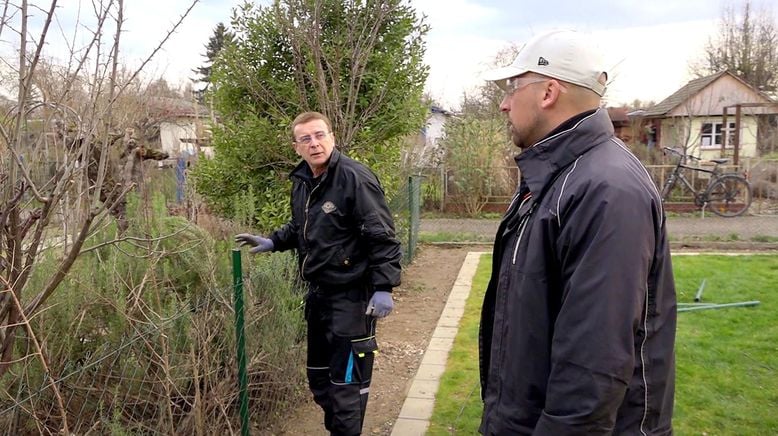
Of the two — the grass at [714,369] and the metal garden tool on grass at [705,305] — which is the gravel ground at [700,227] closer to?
the grass at [714,369]

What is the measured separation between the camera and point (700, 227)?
42.0 feet

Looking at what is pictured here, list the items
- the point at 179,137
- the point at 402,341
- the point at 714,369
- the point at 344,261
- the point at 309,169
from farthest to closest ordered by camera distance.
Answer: the point at 179,137 → the point at 402,341 → the point at 714,369 → the point at 309,169 → the point at 344,261

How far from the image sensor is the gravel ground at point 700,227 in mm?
11357

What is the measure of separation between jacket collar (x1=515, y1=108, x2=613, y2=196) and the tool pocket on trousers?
6.12 feet

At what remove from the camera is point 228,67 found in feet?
21.1

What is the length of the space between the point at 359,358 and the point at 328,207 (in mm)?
853

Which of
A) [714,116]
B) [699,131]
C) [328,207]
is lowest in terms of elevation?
[328,207]

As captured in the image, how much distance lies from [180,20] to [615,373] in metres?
2.04

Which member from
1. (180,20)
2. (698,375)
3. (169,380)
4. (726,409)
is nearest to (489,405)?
(169,380)

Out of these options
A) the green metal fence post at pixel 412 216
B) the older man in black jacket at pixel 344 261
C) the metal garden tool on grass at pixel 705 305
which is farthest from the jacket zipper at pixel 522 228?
the green metal fence post at pixel 412 216

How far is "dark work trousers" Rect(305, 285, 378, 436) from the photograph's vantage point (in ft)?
11.2

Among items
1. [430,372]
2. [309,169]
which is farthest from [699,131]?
[309,169]

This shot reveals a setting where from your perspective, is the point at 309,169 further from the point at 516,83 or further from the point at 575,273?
the point at 575,273

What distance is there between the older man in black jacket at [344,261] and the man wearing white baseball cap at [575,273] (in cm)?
142
